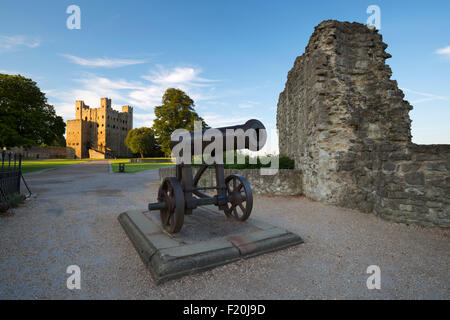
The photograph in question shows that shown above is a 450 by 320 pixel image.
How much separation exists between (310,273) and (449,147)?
3909 mm

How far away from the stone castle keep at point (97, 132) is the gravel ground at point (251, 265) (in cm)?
6103

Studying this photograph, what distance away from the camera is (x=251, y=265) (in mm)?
2672

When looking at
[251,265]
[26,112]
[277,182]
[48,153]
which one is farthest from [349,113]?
[48,153]

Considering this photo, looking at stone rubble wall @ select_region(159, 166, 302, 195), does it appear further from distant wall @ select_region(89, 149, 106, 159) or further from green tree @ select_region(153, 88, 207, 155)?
distant wall @ select_region(89, 149, 106, 159)

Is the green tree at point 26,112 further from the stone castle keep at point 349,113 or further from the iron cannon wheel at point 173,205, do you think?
the stone castle keep at point 349,113

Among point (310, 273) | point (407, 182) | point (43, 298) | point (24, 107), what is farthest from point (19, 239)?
point (24, 107)

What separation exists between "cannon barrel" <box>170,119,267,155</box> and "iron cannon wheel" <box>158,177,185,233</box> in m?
0.70

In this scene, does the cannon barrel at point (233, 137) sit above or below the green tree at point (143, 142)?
below

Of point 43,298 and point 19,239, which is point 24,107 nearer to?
point 19,239

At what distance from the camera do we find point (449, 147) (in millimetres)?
4109

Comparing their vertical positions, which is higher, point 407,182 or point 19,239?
point 407,182

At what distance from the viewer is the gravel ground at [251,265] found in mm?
2152

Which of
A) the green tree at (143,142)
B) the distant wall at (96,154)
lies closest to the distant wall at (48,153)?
the distant wall at (96,154)

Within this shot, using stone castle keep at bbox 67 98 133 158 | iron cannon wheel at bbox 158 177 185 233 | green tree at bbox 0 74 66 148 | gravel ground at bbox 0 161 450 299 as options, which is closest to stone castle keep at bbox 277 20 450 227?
gravel ground at bbox 0 161 450 299
